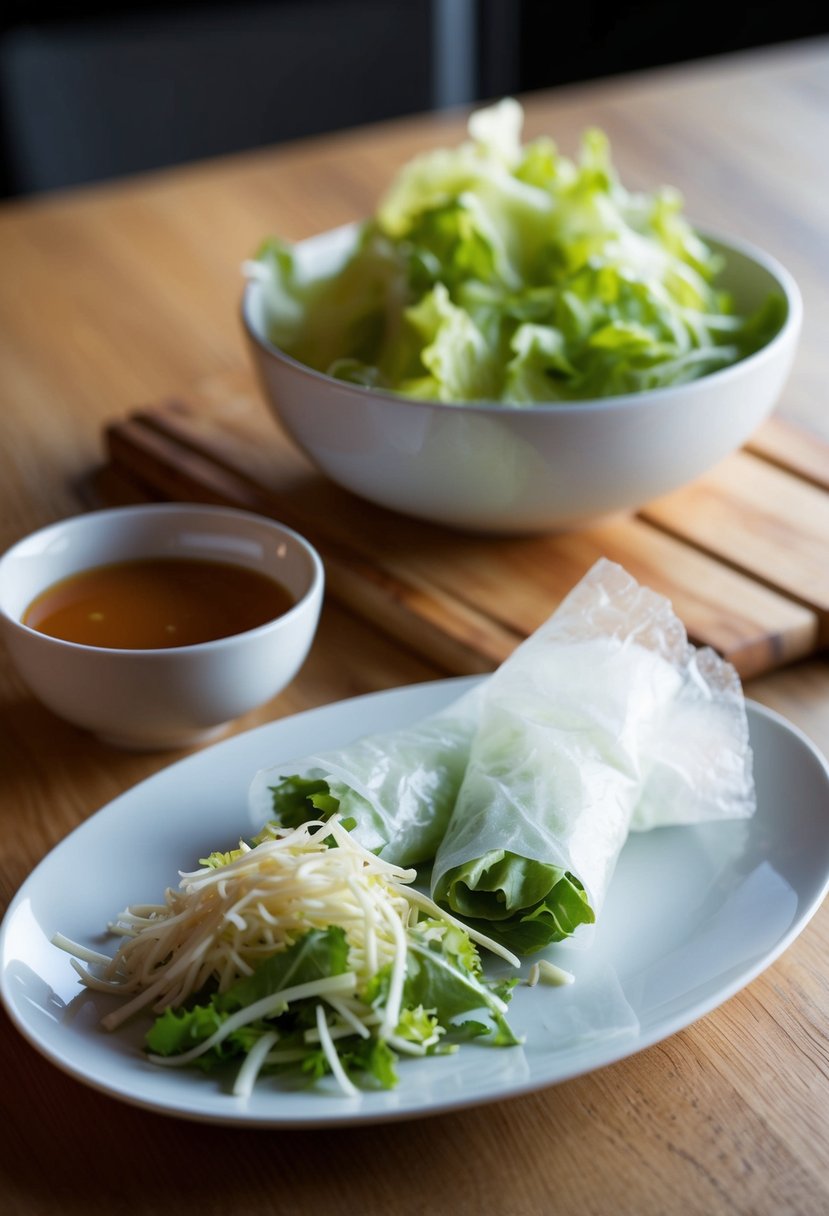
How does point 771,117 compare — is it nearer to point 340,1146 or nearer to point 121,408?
point 121,408

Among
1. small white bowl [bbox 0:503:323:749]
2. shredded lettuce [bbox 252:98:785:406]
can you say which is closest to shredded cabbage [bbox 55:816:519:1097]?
small white bowl [bbox 0:503:323:749]

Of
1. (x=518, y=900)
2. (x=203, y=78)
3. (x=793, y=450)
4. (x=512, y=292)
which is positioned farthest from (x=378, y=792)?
(x=203, y=78)

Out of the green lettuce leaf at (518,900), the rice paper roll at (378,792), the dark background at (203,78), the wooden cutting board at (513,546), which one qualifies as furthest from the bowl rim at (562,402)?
the dark background at (203,78)

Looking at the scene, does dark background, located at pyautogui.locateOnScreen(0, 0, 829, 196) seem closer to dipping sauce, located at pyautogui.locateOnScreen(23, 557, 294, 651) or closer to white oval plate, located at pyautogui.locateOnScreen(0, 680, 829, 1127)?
dipping sauce, located at pyautogui.locateOnScreen(23, 557, 294, 651)

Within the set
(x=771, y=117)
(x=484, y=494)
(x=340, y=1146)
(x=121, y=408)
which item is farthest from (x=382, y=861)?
(x=771, y=117)

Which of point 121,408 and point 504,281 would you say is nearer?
point 504,281
